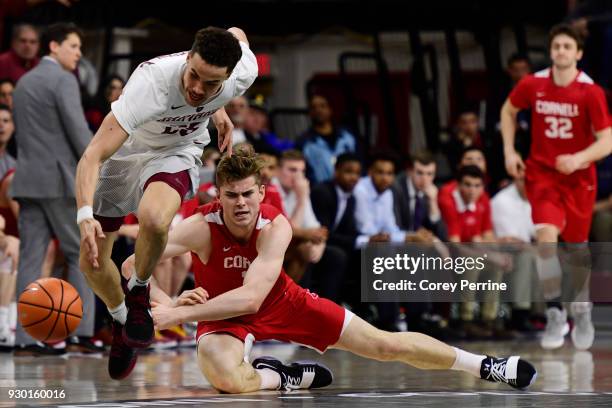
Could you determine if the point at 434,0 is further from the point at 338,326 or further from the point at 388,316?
the point at 338,326

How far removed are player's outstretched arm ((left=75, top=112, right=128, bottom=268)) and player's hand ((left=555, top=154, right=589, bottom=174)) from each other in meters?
4.66

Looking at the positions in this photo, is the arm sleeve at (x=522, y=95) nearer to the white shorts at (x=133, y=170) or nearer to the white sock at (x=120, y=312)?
the white shorts at (x=133, y=170)

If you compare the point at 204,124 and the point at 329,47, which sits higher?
the point at 329,47

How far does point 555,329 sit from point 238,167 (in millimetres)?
4842

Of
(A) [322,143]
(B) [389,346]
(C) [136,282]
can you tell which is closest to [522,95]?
(A) [322,143]

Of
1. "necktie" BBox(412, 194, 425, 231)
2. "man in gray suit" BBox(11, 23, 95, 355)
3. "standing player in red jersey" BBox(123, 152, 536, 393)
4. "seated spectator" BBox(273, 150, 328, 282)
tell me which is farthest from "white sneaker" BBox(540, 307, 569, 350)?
Answer: "man in gray suit" BBox(11, 23, 95, 355)

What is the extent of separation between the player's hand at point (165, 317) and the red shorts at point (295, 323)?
20.3 inches

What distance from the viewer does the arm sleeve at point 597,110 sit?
11.2 metres

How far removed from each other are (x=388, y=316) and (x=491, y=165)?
368 cm

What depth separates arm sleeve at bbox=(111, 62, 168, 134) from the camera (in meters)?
7.52

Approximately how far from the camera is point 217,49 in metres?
7.34

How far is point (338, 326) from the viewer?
7988 mm

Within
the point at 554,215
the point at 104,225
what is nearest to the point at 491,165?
the point at 554,215

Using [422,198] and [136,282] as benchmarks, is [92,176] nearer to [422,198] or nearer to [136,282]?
[136,282]
